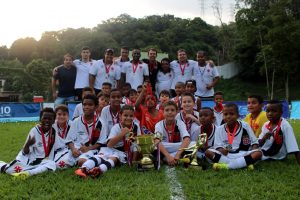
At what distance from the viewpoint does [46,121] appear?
5895 millimetres

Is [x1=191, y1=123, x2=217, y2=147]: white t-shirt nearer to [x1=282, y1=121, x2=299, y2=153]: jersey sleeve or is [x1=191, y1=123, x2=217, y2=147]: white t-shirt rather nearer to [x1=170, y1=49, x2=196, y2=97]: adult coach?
[x1=282, y1=121, x2=299, y2=153]: jersey sleeve

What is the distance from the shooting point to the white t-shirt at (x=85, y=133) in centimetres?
632

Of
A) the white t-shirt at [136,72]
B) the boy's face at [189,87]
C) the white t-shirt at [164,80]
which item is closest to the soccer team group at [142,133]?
the boy's face at [189,87]

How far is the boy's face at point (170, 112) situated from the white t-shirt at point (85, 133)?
40.2 inches

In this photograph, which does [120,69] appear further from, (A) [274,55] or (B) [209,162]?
(A) [274,55]

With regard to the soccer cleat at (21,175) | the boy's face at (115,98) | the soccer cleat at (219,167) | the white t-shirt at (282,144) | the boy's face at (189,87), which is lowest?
the soccer cleat at (21,175)

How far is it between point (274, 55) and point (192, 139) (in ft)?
103

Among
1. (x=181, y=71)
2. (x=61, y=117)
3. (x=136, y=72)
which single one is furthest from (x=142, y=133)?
(x=181, y=71)

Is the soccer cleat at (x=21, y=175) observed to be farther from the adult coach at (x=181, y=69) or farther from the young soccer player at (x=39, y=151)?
the adult coach at (x=181, y=69)

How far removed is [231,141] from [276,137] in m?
0.78

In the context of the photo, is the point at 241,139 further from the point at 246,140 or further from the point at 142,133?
the point at 142,133

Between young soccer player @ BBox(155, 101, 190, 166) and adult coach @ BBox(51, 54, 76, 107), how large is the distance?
3630mm

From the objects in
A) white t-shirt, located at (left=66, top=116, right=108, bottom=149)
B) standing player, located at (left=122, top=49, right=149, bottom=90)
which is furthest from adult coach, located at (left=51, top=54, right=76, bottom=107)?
white t-shirt, located at (left=66, top=116, right=108, bottom=149)

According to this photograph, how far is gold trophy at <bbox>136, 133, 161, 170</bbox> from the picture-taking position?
5.42 m
